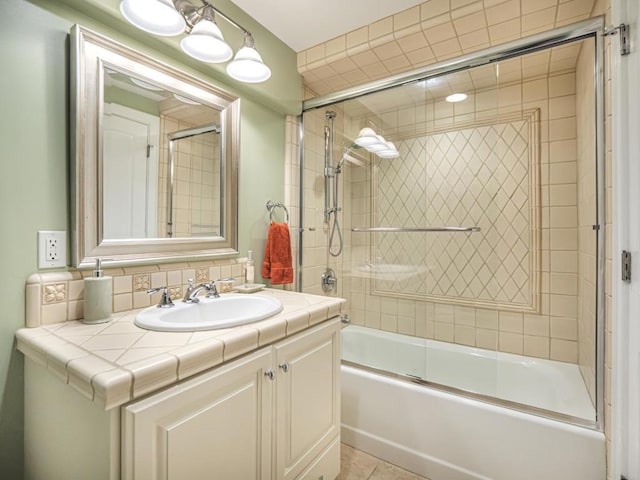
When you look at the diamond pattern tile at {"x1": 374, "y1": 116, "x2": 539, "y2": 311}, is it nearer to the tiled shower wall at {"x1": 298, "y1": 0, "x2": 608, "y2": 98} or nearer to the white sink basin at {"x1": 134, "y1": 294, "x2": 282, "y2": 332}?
the tiled shower wall at {"x1": 298, "y1": 0, "x2": 608, "y2": 98}

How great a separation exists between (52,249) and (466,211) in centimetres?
230

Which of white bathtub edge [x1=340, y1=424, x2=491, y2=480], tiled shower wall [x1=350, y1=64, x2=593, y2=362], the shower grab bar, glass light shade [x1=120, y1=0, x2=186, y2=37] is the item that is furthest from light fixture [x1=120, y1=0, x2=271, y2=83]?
white bathtub edge [x1=340, y1=424, x2=491, y2=480]

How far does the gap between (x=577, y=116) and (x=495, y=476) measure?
2.10 m

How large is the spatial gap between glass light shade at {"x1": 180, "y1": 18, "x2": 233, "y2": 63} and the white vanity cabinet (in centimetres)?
123

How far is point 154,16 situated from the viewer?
115 centimetres

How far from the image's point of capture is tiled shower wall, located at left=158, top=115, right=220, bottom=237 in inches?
55.1

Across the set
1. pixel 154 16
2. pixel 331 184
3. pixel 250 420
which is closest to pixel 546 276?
pixel 331 184

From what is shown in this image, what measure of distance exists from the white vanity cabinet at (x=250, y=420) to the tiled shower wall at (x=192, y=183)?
76 cm

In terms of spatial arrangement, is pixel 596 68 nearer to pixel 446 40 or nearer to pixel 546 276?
pixel 446 40

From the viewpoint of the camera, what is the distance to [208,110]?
1570 millimetres

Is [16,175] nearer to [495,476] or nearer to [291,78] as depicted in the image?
[291,78]

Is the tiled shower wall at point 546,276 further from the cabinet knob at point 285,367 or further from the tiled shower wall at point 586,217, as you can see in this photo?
the cabinet knob at point 285,367

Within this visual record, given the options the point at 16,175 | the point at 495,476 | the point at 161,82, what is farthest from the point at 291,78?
the point at 495,476

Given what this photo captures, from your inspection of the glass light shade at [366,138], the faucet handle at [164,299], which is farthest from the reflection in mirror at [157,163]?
the glass light shade at [366,138]
